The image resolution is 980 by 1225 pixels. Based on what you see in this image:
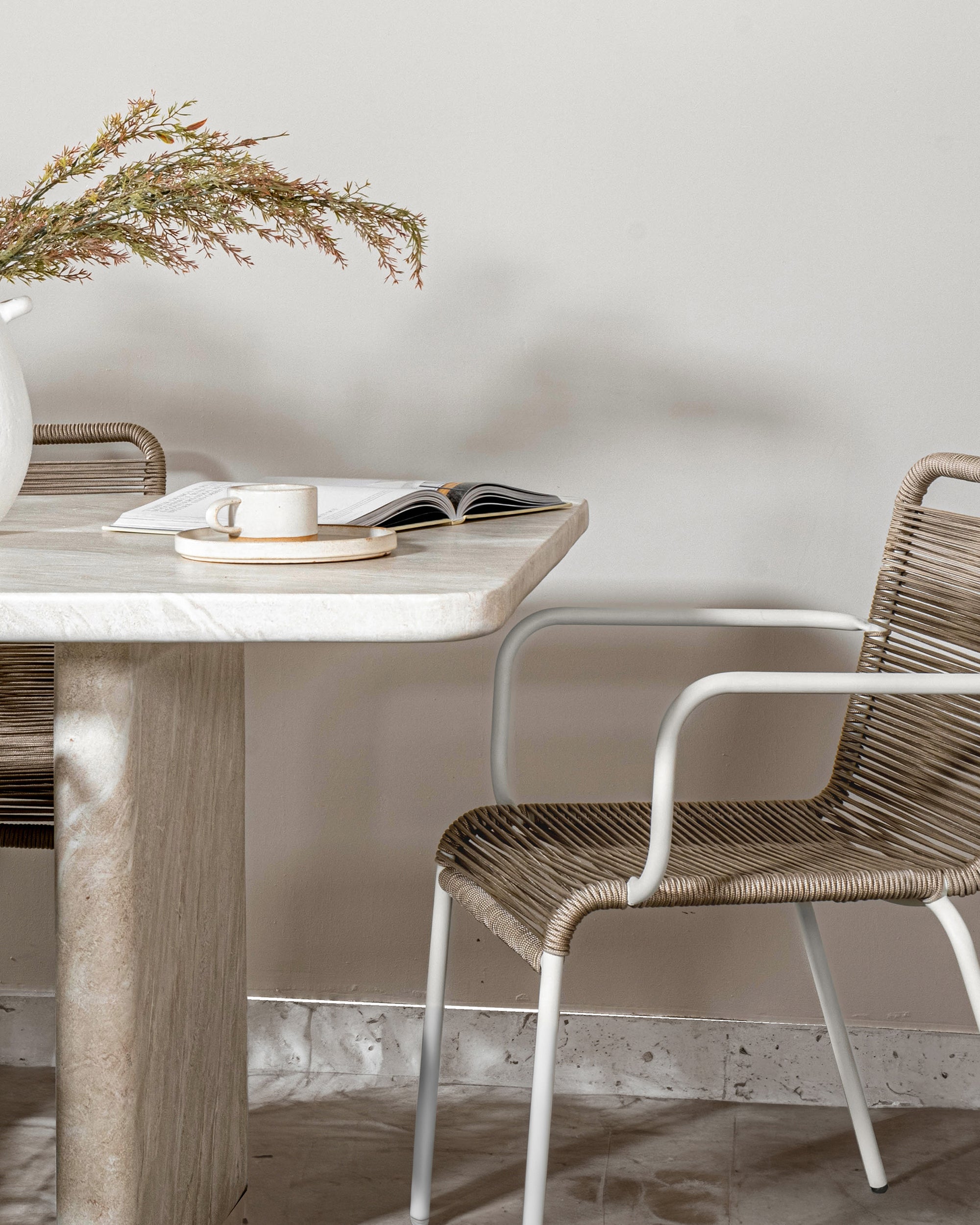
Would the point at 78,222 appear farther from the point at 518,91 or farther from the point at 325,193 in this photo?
the point at 518,91

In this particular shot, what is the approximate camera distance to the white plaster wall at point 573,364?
1.72 m

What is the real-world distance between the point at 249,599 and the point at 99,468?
0.98 meters

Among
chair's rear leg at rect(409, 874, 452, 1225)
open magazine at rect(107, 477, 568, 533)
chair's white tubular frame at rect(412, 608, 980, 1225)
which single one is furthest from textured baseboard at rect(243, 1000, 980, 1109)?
open magazine at rect(107, 477, 568, 533)

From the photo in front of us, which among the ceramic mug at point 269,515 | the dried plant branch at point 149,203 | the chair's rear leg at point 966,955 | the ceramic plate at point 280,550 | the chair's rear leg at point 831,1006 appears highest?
the dried plant branch at point 149,203

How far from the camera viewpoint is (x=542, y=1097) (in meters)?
1.12

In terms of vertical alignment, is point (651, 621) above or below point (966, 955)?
above

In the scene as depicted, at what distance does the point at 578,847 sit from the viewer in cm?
128

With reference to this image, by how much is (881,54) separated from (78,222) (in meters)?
1.12

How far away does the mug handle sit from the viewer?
0.97 meters

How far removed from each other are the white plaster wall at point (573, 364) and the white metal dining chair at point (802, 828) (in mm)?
339

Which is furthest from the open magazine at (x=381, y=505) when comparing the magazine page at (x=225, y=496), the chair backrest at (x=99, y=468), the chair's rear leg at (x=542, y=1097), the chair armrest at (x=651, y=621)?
the chair's rear leg at (x=542, y=1097)

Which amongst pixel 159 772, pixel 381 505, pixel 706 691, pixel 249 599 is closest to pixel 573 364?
pixel 381 505

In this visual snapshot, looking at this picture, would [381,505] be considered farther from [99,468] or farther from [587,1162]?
[587,1162]

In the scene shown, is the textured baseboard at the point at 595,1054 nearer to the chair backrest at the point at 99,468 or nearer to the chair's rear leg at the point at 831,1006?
the chair's rear leg at the point at 831,1006
